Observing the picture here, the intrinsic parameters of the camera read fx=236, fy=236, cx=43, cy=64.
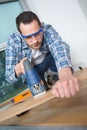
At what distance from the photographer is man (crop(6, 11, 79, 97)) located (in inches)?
46.9

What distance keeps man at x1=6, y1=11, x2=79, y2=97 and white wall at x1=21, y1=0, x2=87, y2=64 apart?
0.85 meters

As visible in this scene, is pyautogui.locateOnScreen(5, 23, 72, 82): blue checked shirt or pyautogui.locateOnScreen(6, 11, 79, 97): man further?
pyautogui.locateOnScreen(5, 23, 72, 82): blue checked shirt

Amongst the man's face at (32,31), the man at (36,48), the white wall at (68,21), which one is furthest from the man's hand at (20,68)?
the white wall at (68,21)

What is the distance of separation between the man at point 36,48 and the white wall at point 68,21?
850mm

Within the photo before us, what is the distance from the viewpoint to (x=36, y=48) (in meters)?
1.43

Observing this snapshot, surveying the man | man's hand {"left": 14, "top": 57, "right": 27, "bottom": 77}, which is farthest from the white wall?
man's hand {"left": 14, "top": 57, "right": 27, "bottom": 77}

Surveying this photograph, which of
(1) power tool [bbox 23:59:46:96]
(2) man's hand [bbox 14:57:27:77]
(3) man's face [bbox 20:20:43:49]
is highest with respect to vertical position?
(3) man's face [bbox 20:20:43:49]

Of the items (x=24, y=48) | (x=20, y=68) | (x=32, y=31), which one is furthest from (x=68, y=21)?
(x=20, y=68)

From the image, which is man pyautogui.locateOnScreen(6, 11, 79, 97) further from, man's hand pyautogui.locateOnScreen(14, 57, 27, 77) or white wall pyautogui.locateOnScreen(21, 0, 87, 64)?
white wall pyautogui.locateOnScreen(21, 0, 87, 64)

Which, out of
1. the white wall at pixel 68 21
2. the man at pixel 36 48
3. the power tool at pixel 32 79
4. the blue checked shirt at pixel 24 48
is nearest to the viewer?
the power tool at pixel 32 79

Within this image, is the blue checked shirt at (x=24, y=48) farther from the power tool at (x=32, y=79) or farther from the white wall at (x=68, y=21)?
the white wall at (x=68, y=21)

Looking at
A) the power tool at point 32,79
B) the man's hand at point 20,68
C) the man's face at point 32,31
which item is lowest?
the power tool at point 32,79

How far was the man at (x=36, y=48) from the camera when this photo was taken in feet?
3.91

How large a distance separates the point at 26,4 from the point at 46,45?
4.14 feet
